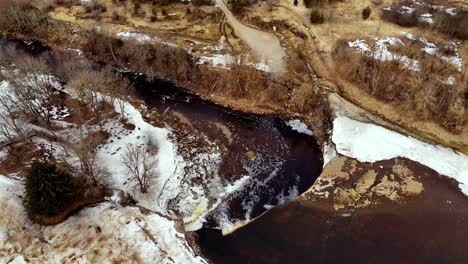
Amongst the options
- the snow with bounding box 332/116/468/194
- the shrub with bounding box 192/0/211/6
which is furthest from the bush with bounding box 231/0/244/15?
the snow with bounding box 332/116/468/194

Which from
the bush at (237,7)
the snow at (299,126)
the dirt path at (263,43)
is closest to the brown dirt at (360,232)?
the snow at (299,126)

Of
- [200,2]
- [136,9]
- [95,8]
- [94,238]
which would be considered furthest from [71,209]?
[200,2]

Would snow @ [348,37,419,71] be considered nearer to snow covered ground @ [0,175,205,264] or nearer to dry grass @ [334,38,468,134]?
dry grass @ [334,38,468,134]

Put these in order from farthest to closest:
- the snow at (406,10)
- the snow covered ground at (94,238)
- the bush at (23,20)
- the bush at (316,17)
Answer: the bush at (23,20) < the snow at (406,10) < the bush at (316,17) < the snow covered ground at (94,238)

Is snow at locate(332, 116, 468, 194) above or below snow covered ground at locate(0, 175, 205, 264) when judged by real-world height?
above

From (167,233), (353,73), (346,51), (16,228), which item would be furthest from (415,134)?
(16,228)

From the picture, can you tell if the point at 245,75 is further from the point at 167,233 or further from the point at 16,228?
the point at 16,228

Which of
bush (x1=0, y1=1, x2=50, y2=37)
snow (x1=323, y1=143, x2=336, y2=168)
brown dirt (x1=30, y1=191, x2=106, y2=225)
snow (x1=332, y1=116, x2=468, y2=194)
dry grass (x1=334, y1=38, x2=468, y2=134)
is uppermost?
bush (x1=0, y1=1, x2=50, y2=37)

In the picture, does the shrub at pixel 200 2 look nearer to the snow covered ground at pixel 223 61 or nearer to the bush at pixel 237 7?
the bush at pixel 237 7
